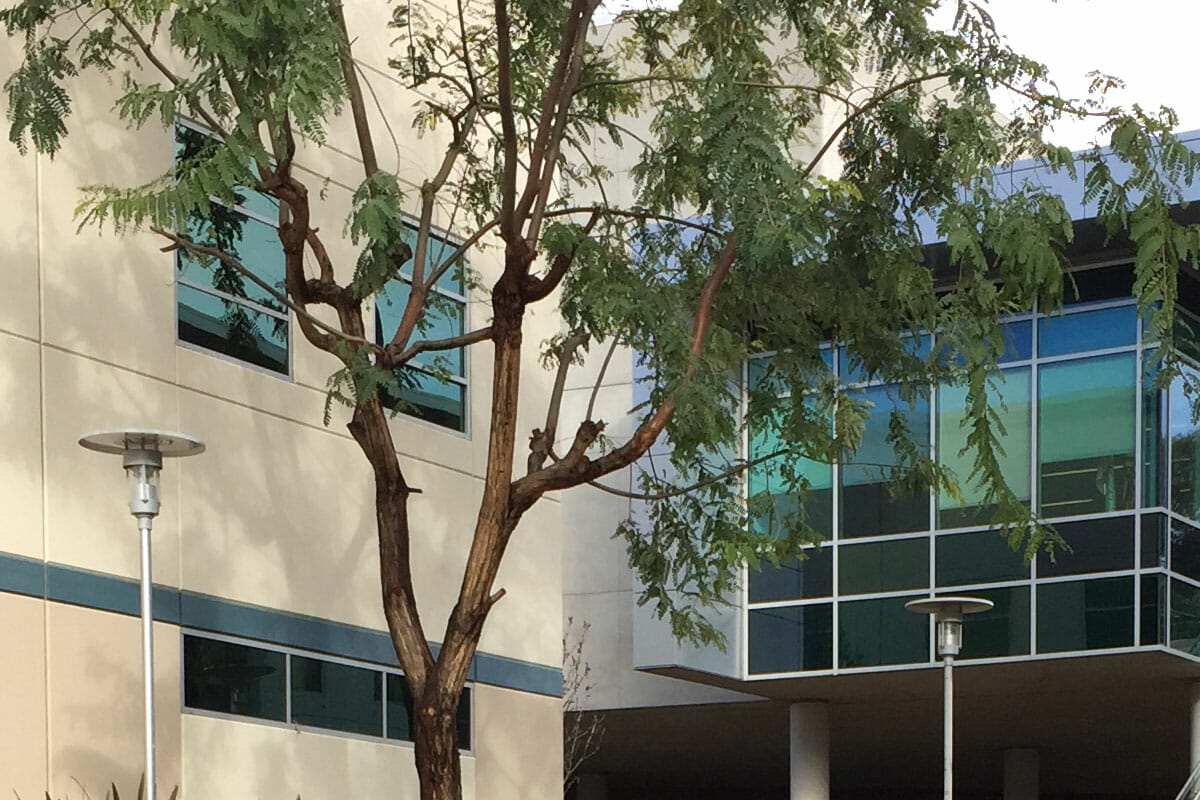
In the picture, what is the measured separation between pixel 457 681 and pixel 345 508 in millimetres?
4512

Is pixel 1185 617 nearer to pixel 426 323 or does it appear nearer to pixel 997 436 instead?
pixel 997 436

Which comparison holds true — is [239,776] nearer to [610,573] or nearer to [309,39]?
[309,39]

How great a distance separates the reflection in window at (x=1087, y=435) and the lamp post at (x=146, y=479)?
1740 centimetres

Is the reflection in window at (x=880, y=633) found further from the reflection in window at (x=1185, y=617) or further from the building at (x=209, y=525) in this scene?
the building at (x=209, y=525)

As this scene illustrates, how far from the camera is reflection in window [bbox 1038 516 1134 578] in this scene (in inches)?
1048

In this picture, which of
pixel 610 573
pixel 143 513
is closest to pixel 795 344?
pixel 143 513

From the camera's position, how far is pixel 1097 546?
2683 cm

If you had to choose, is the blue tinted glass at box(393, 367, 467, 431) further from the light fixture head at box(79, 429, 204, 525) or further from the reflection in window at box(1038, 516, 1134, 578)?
the reflection in window at box(1038, 516, 1134, 578)

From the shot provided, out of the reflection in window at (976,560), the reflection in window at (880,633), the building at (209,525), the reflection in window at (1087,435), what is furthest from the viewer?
the reflection in window at (880,633)

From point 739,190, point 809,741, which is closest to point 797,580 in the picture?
point 809,741

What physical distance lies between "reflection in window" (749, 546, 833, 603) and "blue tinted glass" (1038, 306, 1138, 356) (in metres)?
4.38

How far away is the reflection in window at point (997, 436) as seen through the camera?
1084 inches

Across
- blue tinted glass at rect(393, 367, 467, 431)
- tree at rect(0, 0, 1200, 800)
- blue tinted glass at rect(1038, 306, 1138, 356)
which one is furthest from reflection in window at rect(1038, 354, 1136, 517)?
tree at rect(0, 0, 1200, 800)

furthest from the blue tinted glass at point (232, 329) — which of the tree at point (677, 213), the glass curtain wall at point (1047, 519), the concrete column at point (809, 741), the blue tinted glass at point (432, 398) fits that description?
the concrete column at point (809, 741)
